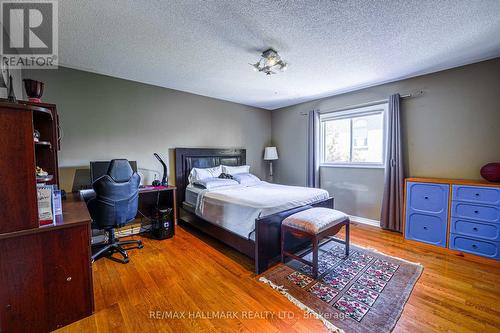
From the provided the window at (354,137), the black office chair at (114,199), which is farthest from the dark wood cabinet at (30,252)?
the window at (354,137)

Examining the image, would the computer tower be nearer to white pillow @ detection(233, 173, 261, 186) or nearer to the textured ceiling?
white pillow @ detection(233, 173, 261, 186)

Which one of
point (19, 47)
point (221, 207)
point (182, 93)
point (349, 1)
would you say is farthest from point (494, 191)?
point (19, 47)

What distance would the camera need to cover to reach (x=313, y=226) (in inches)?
81.5

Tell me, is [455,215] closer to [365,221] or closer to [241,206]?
[365,221]

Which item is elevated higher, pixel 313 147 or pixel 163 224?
pixel 313 147

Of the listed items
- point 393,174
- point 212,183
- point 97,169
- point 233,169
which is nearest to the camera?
point 97,169

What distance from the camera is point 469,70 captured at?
2721mm

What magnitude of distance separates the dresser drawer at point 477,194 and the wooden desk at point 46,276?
393 centimetres

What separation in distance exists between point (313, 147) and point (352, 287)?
9.37 feet

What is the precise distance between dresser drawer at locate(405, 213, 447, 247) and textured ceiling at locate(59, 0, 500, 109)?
2065 mm

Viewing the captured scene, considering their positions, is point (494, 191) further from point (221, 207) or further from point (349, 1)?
point (221, 207)

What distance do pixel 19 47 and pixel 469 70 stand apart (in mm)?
5419

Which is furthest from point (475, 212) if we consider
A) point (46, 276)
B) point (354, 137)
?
point (46, 276)

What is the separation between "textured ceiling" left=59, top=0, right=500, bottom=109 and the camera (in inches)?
65.1
